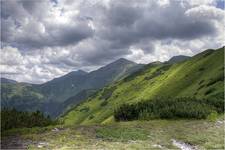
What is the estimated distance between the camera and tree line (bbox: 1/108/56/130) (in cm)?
2433

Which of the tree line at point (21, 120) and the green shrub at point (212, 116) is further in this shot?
the green shrub at point (212, 116)

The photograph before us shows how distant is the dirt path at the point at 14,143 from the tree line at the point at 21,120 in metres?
3.11

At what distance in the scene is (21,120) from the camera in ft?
83.8

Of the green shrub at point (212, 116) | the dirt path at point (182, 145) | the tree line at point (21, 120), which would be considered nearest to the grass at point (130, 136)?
the dirt path at point (182, 145)

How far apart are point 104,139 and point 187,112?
1188 cm

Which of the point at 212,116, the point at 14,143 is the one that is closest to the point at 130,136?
the point at 14,143

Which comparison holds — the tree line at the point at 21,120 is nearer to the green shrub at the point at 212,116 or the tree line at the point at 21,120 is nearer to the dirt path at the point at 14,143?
the dirt path at the point at 14,143

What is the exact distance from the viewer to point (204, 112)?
3119 cm

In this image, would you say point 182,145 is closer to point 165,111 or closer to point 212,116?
point 165,111

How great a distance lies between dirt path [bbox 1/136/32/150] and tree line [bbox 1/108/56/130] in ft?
10.2

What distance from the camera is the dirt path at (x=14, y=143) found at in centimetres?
1817

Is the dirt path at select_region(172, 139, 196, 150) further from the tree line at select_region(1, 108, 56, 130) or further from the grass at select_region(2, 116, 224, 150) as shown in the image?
the tree line at select_region(1, 108, 56, 130)

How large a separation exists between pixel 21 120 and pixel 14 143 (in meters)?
6.59

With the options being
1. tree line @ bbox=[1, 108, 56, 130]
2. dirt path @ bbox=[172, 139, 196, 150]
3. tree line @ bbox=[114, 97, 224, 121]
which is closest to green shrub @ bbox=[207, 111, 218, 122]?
tree line @ bbox=[114, 97, 224, 121]
